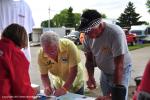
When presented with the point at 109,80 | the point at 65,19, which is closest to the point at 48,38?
the point at 109,80

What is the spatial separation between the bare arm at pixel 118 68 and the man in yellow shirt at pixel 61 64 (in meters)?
0.54

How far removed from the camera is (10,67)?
2697 millimetres

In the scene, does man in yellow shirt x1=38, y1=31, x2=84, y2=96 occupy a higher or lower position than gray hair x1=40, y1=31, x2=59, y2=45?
lower

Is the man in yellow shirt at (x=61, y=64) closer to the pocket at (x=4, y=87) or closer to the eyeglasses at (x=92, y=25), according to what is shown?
the eyeglasses at (x=92, y=25)

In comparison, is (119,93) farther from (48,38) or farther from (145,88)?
(48,38)

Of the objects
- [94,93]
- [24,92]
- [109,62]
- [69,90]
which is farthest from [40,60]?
[94,93]

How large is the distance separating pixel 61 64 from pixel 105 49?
0.53 m

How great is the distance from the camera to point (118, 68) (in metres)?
3.20

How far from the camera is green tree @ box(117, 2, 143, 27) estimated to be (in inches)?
2513

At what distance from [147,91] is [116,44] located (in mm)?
1287

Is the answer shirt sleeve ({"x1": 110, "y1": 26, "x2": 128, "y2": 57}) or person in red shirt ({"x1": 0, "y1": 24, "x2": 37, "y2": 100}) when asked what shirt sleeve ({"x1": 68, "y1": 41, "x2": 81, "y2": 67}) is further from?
person in red shirt ({"x1": 0, "y1": 24, "x2": 37, "y2": 100})

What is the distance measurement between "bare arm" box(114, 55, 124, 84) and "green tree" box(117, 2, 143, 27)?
60.1 metres

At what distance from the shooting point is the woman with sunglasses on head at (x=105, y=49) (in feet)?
10.0

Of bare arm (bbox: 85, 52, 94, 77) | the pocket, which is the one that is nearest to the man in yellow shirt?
bare arm (bbox: 85, 52, 94, 77)
